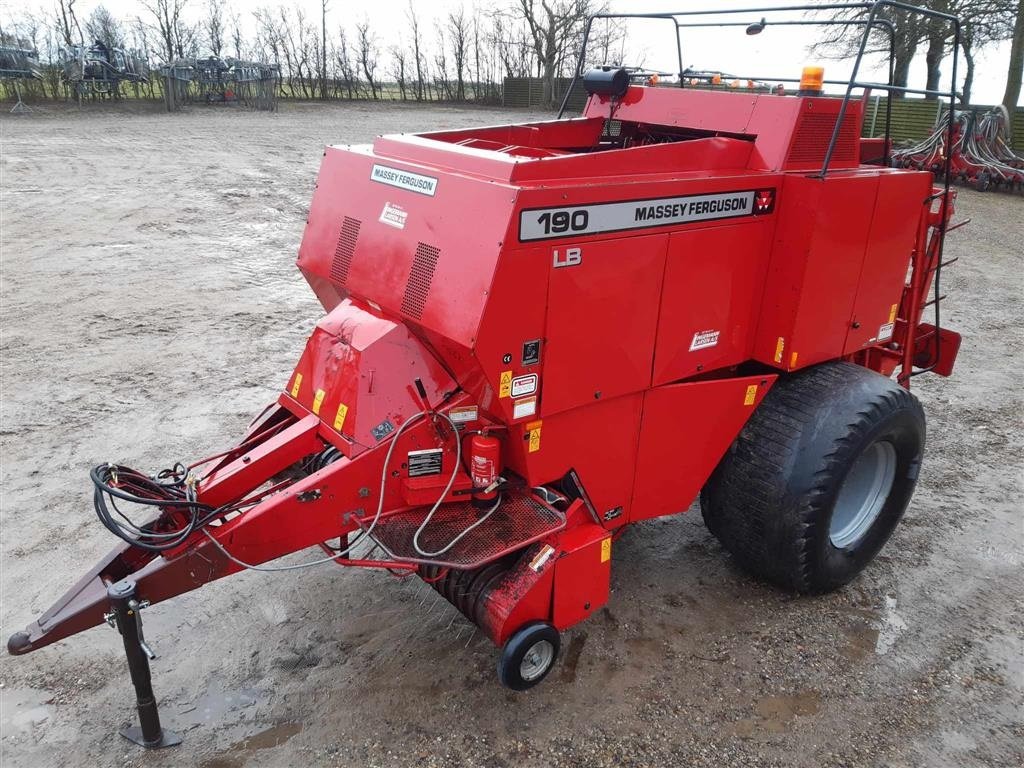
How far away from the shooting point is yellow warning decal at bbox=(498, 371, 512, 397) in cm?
294

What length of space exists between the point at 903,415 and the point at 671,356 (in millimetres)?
1332

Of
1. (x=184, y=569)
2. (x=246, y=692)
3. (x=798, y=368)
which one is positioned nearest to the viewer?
(x=184, y=569)

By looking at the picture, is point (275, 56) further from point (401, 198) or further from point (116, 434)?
point (401, 198)

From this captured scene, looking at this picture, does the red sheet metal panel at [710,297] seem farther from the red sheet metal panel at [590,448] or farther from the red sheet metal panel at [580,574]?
the red sheet metal panel at [580,574]

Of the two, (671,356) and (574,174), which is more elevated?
(574,174)

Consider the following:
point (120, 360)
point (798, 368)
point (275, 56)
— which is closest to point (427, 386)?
point (798, 368)

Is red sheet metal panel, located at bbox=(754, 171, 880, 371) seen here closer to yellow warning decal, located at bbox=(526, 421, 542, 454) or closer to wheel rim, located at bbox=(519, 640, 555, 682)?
yellow warning decal, located at bbox=(526, 421, 542, 454)

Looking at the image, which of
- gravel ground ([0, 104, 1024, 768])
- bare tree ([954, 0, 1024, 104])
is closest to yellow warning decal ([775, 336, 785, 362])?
gravel ground ([0, 104, 1024, 768])

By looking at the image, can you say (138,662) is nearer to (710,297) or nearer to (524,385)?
(524,385)

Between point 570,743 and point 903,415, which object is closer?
point 570,743

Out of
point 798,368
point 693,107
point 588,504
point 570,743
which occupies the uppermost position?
point 693,107

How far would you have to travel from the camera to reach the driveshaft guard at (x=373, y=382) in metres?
3.14

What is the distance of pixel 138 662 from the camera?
2.84 meters

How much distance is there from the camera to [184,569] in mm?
2885
